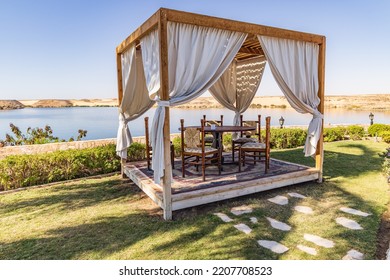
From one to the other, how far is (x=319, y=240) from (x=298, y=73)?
2728mm

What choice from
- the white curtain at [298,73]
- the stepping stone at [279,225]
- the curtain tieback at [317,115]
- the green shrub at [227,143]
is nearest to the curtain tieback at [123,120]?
Answer: the white curtain at [298,73]

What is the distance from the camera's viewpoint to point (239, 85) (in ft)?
21.3

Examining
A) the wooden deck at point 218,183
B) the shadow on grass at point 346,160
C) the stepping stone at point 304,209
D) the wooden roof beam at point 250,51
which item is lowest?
the stepping stone at point 304,209

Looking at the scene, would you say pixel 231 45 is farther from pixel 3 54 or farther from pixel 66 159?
pixel 3 54

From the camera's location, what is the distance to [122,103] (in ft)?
15.4

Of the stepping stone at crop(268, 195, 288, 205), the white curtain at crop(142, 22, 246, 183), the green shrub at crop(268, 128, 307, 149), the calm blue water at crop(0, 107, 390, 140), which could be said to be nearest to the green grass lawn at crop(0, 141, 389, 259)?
the stepping stone at crop(268, 195, 288, 205)

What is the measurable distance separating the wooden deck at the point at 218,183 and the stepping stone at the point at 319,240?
121 centimetres

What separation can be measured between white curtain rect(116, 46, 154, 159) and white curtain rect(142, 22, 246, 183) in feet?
3.03

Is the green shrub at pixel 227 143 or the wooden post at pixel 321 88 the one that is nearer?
the wooden post at pixel 321 88

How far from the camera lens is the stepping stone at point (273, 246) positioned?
2451mm

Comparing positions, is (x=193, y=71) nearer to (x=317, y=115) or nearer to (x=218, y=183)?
(x=218, y=183)

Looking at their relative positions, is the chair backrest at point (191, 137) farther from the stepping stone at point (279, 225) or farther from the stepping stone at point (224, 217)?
the stepping stone at point (279, 225)
